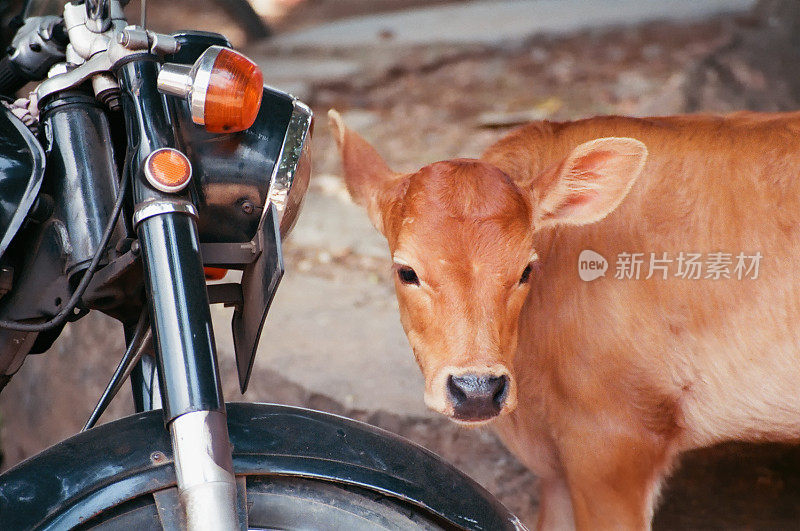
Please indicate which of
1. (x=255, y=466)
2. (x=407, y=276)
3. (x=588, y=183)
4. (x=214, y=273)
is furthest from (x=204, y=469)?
(x=588, y=183)

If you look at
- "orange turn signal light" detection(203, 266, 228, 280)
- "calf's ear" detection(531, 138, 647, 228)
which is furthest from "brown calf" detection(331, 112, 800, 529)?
"orange turn signal light" detection(203, 266, 228, 280)

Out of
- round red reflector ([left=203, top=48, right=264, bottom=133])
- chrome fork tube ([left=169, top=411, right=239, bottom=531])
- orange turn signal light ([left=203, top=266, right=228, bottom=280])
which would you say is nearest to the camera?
chrome fork tube ([left=169, top=411, right=239, bottom=531])

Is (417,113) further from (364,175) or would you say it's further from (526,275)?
(526,275)

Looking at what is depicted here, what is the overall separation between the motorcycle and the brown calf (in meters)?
0.85

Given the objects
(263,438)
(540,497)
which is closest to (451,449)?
(540,497)

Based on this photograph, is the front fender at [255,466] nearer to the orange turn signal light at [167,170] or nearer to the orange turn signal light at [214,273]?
the orange turn signal light at [167,170]

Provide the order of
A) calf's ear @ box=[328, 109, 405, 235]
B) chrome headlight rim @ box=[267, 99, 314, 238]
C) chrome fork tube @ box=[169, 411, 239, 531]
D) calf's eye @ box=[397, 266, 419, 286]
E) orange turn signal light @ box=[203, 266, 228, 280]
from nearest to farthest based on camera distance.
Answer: chrome fork tube @ box=[169, 411, 239, 531]
chrome headlight rim @ box=[267, 99, 314, 238]
orange turn signal light @ box=[203, 266, 228, 280]
calf's eye @ box=[397, 266, 419, 286]
calf's ear @ box=[328, 109, 405, 235]

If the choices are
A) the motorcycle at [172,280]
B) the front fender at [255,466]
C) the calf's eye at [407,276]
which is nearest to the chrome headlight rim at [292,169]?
the motorcycle at [172,280]

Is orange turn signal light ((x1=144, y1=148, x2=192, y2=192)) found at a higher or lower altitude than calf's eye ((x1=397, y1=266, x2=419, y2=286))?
lower

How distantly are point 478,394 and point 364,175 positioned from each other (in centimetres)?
98

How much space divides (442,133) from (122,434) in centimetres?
535

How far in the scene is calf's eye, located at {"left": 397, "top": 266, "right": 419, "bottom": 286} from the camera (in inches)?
99.7

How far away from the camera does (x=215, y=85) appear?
1499 mm

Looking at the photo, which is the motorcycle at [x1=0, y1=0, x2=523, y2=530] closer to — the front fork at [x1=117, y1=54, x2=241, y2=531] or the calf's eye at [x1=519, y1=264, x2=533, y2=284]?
the front fork at [x1=117, y1=54, x2=241, y2=531]
